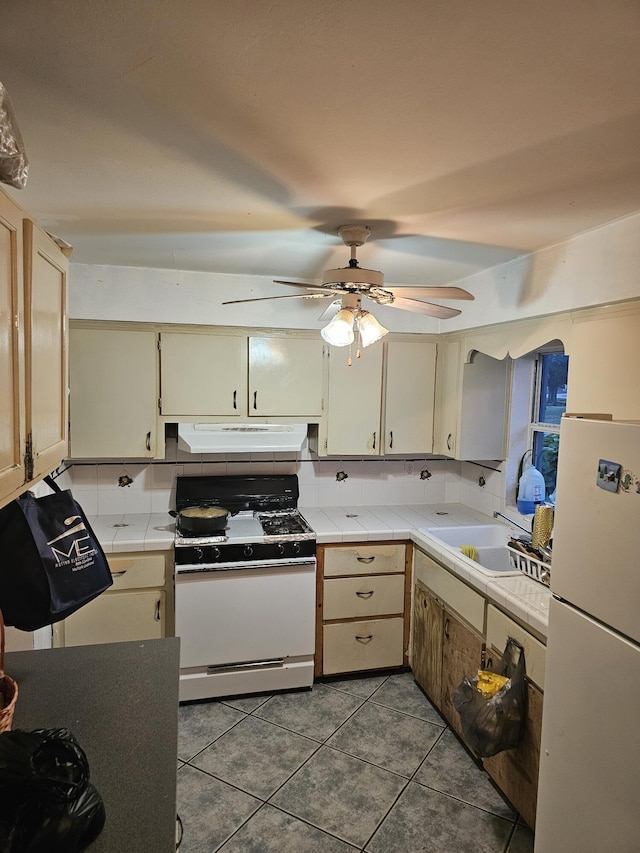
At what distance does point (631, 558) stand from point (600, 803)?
0.70m

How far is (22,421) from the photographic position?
106cm

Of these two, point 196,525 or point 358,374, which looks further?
point 358,374

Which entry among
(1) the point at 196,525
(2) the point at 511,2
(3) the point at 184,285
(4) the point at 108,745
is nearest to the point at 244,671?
(1) the point at 196,525

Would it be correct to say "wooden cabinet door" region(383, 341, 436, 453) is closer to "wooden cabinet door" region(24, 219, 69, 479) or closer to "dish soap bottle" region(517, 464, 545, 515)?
"dish soap bottle" region(517, 464, 545, 515)

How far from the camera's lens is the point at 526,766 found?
6.56ft

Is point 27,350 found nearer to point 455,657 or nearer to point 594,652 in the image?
point 594,652

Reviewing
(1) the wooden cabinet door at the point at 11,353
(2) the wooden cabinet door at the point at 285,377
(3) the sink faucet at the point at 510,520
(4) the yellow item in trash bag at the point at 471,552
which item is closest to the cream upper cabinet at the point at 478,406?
(3) the sink faucet at the point at 510,520

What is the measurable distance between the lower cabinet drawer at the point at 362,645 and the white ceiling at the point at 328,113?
2.20 metres

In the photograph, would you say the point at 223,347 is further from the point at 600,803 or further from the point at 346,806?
the point at 600,803

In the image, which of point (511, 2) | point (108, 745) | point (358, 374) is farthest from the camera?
point (358, 374)

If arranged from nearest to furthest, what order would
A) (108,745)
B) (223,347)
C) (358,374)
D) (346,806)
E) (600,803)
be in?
(108,745) < (600,803) < (346,806) < (223,347) < (358,374)

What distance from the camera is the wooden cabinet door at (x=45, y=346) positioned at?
1.10 m

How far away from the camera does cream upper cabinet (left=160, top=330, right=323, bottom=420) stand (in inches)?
118

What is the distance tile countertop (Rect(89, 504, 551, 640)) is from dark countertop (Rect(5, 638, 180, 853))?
111cm
